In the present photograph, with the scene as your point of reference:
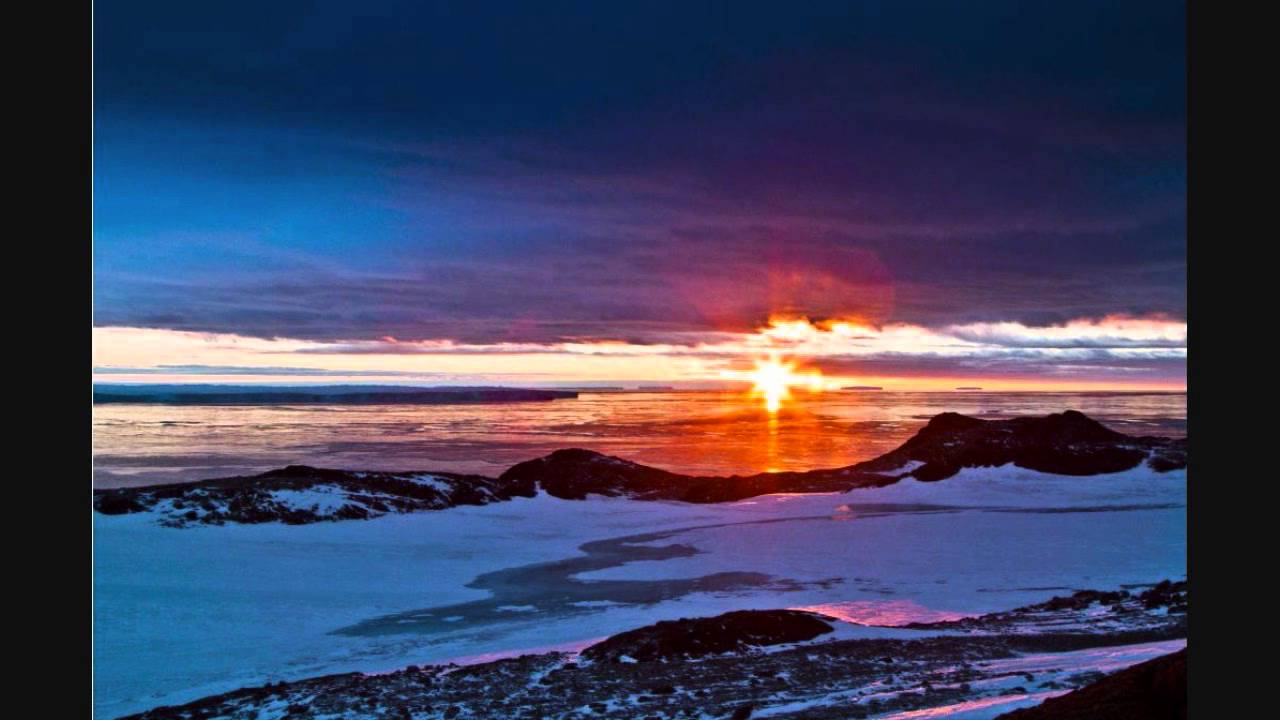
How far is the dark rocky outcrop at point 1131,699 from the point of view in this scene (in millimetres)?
6184

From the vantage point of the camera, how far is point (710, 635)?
11930 mm

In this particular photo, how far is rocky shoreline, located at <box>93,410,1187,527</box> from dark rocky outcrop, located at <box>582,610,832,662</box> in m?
14.0

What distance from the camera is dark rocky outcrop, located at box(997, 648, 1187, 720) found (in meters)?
6.18

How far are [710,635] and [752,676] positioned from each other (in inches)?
73.3

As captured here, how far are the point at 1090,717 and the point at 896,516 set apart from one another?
19083 mm

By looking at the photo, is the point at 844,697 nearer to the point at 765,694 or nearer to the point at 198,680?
the point at 765,694

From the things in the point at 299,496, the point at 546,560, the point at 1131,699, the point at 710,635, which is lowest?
the point at 546,560

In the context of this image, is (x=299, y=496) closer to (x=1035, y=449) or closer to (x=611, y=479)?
(x=611, y=479)

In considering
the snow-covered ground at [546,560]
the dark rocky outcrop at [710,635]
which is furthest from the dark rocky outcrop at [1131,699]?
the snow-covered ground at [546,560]

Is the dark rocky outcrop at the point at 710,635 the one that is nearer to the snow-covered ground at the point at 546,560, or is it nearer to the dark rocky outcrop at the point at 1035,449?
the snow-covered ground at the point at 546,560

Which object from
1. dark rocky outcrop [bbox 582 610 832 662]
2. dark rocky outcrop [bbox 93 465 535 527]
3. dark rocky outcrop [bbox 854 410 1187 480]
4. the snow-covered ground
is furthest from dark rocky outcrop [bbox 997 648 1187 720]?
dark rocky outcrop [bbox 854 410 1187 480]

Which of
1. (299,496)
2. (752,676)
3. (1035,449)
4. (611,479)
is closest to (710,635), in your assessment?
(752,676)

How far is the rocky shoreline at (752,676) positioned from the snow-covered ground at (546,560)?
1.11 metres

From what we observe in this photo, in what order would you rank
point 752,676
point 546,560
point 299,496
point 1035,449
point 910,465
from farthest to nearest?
1. point 910,465
2. point 1035,449
3. point 299,496
4. point 546,560
5. point 752,676
